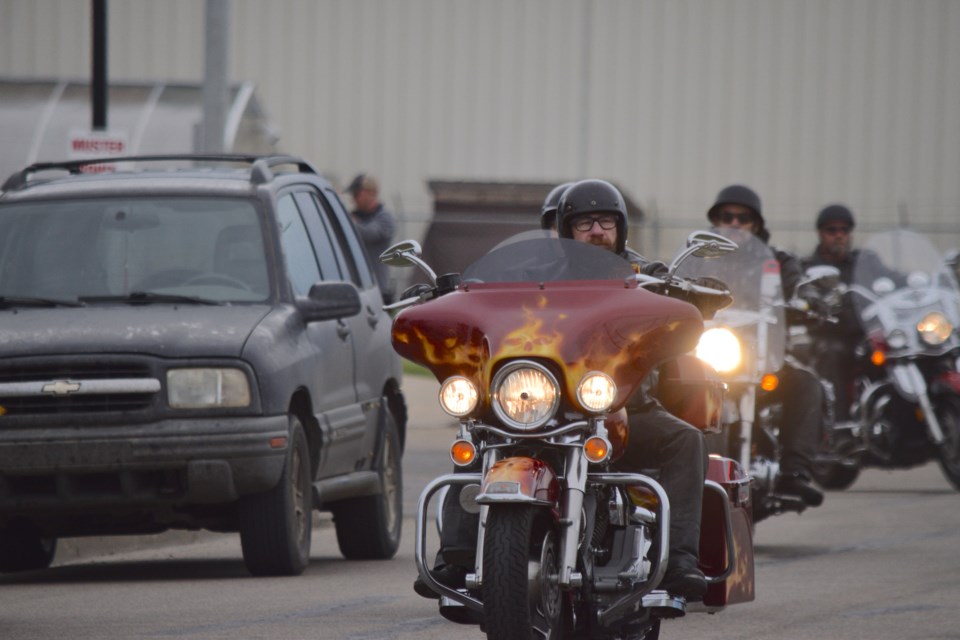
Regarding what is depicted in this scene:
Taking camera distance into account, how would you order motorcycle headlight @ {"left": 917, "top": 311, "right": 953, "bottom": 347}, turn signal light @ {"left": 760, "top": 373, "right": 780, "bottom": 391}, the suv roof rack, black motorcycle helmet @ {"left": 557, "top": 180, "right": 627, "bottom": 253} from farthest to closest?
motorcycle headlight @ {"left": 917, "top": 311, "right": 953, "bottom": 347}, turn signal light @ {"left": 760, "top": 373, "right": 780, "bottom": 391}, the suv roof rack, black motorcycle helmet @ {"left": 557, "top": 180, "right": 627, "bottom": 253}

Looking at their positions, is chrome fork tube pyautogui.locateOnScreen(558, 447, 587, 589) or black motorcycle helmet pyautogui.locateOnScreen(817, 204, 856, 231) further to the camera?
black motorcycle helmet pyautogui.locateOnScreen(817, 204, 856, 231)

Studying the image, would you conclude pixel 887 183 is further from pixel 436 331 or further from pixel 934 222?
pixel 436 331

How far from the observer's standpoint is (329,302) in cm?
1034

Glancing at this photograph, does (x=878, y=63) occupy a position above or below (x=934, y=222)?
above

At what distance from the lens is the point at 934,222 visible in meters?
33.1

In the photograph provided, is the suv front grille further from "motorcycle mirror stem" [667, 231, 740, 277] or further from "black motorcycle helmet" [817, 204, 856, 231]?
"black motorcycle helmet" [817, 204, 856, 231]

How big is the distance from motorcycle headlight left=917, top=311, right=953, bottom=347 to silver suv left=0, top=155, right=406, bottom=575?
5.80 meters

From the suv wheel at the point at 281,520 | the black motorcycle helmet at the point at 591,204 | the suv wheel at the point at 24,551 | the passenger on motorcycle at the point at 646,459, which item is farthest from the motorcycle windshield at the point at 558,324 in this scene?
the suv wheel at the point at 24,551

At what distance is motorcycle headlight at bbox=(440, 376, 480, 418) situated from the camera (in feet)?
21.7

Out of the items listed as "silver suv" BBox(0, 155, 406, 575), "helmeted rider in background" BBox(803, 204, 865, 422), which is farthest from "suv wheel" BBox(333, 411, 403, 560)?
"helmeted rider in background" BBox(803, 204, 865, 422)

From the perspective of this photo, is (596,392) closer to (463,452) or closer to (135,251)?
(463,452)

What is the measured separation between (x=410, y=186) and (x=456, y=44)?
2.42 metres

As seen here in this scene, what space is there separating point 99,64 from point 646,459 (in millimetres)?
11561

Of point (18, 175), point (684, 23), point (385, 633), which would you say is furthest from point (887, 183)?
point (385, 633)
